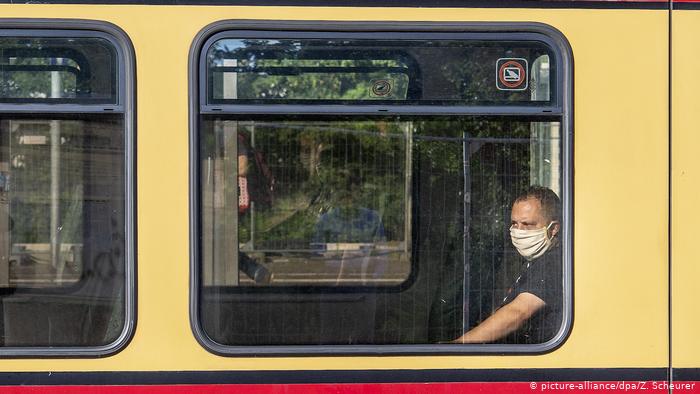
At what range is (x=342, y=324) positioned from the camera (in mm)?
3041

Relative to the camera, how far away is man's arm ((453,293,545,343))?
3029mm

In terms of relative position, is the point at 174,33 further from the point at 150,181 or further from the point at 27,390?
the point at 27,390

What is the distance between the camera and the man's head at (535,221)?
3.00m

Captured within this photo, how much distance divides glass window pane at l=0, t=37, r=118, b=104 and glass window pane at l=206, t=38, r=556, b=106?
0.37 metres

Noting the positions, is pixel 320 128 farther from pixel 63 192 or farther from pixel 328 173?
pixel 63 192

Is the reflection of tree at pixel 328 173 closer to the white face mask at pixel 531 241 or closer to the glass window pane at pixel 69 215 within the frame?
the white face mask at pixel 531 241

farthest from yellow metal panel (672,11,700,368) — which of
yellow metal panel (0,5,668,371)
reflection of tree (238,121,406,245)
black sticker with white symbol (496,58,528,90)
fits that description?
reflection of tree (238,121,406,245)

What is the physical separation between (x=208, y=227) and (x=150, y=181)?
0.26 m

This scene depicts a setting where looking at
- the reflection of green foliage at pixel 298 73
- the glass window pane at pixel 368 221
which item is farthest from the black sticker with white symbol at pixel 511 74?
the reflection of green foliage at pixel 298 73

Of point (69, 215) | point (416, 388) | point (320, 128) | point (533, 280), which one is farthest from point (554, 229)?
point (69, 215)

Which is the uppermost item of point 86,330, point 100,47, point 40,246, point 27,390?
point 100,47

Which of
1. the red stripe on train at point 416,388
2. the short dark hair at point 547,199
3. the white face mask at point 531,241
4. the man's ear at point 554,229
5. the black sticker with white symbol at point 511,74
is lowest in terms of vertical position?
the red stripe on train at point 416,388

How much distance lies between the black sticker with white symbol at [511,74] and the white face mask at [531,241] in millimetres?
513

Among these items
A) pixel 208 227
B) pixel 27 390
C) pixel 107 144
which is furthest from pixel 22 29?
pixel 27 390
